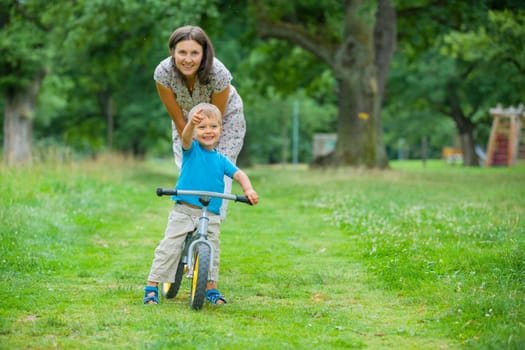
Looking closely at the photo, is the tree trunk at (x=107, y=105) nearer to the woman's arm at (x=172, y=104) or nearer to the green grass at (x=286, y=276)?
the green grass at (x=286, y=276)

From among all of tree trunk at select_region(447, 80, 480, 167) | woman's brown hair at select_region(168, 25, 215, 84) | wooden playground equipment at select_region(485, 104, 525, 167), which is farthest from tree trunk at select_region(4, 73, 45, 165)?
woman's brown hair at select_region(168, 25, 215, 84)

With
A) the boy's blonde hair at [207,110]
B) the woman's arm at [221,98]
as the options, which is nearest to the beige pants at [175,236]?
the boy's blonde hair at [207,110]

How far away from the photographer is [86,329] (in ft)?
17.5

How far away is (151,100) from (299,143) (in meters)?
38.5

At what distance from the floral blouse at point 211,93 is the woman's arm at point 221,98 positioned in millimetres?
34

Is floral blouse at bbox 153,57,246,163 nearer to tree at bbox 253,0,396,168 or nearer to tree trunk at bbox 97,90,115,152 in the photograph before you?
tree at bbox 253,0,396,168

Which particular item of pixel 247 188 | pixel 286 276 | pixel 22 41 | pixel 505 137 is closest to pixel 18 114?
pixel 22 41

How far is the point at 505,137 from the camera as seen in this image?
40000mm

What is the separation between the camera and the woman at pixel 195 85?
260 inches

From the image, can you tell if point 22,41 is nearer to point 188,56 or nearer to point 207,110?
point 188,56

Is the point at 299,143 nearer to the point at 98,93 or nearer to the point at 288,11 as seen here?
the point at 98,93

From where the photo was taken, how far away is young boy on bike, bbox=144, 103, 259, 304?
20.9 feet

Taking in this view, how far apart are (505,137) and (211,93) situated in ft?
116

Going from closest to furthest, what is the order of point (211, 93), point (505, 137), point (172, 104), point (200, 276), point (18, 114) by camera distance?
point (200, 276)
point (172, 104)
point (211, 93)
point (18, 114)
point (505, 137)
